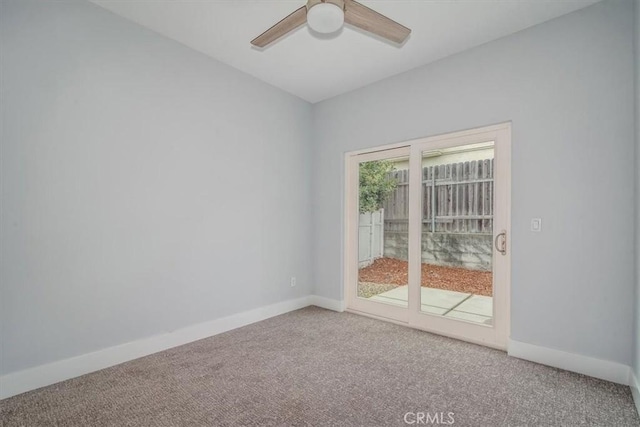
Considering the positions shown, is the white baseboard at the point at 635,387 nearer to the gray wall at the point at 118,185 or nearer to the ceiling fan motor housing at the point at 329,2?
the ceiling fan motor housing at the point at 329,2

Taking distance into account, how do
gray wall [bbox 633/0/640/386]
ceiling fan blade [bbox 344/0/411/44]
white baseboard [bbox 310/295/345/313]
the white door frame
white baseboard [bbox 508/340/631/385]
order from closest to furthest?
ceiling fan blade [bbox 344/0/411/44]
gray wall [bbox 633/0/640/386]
white baseboard [bbox 508/340/631/385]
the white door frame
white baseboard [bbox 310/295/345/313]

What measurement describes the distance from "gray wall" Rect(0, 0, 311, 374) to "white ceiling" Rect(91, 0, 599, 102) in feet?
0.86

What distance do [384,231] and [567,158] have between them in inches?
74.3

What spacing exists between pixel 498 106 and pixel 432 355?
7.57ft

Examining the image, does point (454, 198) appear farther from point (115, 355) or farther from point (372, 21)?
point (115, 355)

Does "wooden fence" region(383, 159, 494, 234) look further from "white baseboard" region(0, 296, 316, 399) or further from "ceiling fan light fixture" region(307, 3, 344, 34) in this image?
"white baseboard" region(0, 296, 316, 399)

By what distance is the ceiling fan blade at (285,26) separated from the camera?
1976 millimetres

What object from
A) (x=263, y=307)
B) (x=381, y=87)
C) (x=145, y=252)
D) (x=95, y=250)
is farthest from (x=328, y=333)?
(x=381, y=87)

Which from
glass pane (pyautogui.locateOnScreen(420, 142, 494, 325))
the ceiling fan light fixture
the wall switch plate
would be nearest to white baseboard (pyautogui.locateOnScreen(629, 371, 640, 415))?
glass pane (pyautogui.locateOnScreen(420, 142, 494, 325))

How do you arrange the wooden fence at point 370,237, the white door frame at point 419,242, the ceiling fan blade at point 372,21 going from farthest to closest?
the wooden fence at point 370,237 < the white door frame at point 419,242 < the ceiling fan blade at point 372,21

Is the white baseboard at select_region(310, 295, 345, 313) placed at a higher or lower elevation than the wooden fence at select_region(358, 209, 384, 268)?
lower

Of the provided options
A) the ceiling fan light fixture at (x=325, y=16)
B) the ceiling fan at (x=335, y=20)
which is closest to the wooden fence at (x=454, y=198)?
the ceiling fan at (x=335, y=20)

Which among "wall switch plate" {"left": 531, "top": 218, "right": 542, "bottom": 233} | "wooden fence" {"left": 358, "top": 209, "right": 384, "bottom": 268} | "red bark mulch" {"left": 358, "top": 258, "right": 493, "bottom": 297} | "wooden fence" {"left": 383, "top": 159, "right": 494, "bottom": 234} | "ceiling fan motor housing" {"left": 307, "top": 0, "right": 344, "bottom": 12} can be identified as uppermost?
"ceiling fan motor housing" {"left": 307, "top": 0, "right": 344, "bottom": 12}

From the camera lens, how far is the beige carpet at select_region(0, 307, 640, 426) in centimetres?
187
